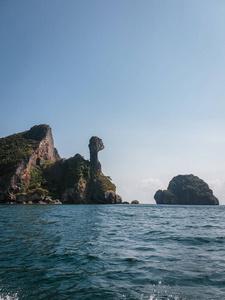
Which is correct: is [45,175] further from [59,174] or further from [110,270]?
[110,270]

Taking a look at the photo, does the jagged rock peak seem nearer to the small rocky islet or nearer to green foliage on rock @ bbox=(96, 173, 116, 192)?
the small rocky islet

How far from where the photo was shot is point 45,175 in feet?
487

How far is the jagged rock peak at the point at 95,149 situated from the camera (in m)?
174

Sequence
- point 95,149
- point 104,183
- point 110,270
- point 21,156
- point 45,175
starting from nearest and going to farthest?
point 110,270 < point 21,156 < point 45,175 < point 104,183 < point 95,149

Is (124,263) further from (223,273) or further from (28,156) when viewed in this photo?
(28,156)

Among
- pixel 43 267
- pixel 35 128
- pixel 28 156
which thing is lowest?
pixel 43 267

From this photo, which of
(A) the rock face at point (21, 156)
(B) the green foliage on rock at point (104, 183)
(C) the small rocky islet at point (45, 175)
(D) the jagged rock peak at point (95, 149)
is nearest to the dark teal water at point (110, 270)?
(C) the small rocky islet at point (45, 175)

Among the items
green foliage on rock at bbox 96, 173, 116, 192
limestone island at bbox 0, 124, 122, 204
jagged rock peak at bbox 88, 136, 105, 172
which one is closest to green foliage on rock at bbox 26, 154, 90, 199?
limestone island at bbox 0, 124, 122, 204

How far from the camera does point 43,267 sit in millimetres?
8711

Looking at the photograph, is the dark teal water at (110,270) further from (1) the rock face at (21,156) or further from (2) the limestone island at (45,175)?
(1) the rock face at (21,156)

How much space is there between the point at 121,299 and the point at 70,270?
326 centimetres

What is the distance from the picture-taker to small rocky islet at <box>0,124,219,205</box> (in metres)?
111

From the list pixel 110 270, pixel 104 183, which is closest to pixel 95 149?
Answer: pixel 104 183

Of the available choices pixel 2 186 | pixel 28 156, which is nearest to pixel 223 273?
pixel 2 186
